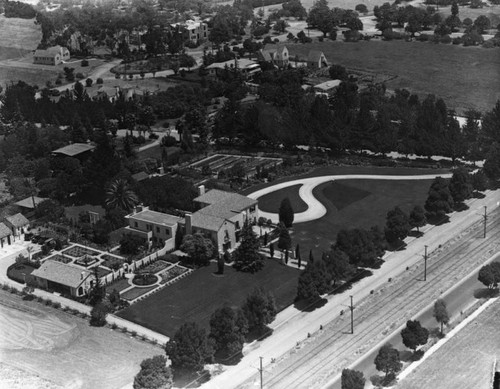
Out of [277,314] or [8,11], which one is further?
[8,11]

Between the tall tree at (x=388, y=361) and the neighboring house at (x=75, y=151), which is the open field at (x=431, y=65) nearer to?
the neighboring house at (x=75, y=151)

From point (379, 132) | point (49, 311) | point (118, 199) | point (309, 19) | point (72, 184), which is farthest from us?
point (309, 19)

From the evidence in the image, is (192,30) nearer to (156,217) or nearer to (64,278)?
(156,217)

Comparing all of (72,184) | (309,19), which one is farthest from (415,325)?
(309,19)

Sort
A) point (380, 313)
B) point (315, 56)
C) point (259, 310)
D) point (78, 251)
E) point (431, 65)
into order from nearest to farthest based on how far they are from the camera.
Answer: point (259, 310) → point (380, 313) → point (78, 251) → point (315, 56) → point (431, 65)

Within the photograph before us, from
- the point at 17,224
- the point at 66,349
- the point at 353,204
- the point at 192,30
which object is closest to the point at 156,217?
the point at 17,224

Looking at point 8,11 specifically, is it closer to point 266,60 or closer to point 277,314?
point 266,60
